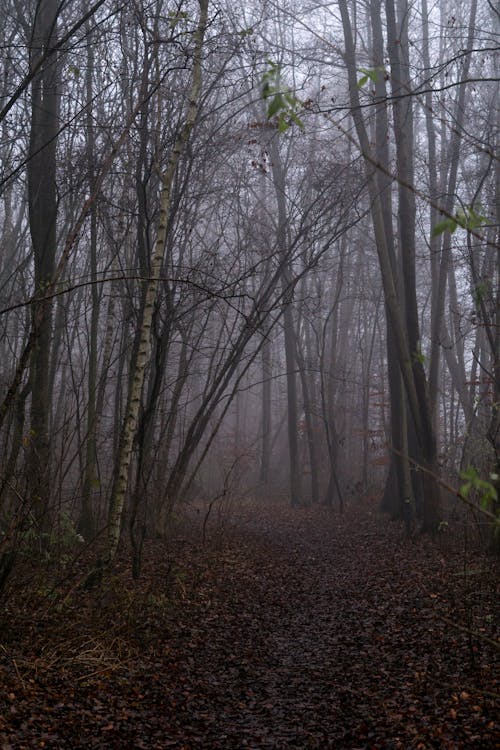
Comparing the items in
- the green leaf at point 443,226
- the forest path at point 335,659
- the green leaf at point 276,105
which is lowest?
the forest path at point 335,659

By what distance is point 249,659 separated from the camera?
6.14 metres

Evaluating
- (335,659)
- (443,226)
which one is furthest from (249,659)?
(443,226)

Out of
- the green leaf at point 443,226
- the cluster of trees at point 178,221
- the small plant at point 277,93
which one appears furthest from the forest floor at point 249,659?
the small plant at point 277,93

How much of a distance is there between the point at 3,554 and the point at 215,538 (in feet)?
20.0

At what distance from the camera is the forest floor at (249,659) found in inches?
173

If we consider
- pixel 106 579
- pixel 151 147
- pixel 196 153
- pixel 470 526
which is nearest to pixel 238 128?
pixel 196 153

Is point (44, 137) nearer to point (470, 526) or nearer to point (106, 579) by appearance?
point (106, 579)

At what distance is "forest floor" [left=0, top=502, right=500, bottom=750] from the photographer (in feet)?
14.4

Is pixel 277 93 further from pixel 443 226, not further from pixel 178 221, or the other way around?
pixel 178 221

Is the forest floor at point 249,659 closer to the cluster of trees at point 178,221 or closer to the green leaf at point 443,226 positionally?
the cluster of trees at point 178,221

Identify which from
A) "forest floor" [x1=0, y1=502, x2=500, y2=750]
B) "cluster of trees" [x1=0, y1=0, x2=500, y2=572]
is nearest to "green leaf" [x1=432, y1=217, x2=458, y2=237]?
"cluster of trees" [x1=0, y1=0, x2=500, y2=572]

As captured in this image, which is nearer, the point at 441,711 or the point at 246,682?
the point at 441,711

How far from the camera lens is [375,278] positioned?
76.4 ft

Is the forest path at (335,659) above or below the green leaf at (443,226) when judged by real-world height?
below
